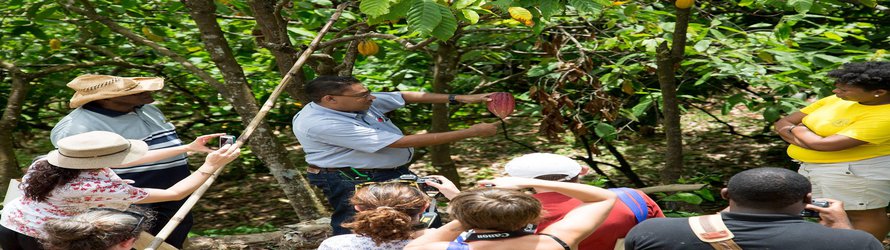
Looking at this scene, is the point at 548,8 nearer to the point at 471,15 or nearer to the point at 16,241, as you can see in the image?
the point at 471,15

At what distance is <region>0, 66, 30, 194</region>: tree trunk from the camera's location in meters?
6.61

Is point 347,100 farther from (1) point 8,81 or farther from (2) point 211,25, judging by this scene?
(1) point 8,81

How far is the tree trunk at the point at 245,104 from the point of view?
18.6ft

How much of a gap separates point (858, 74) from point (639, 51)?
2587 mm

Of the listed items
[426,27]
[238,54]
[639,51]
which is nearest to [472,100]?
[426,27]

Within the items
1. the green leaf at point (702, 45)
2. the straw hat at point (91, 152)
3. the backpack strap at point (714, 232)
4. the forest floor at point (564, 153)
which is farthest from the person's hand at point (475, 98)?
the forest floor at point (564, 153)

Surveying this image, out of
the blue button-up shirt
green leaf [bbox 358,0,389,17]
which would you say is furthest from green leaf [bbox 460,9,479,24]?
the blue button-up shirt

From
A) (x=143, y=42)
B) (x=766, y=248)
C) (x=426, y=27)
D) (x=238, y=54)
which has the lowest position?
(x=238, y=54)

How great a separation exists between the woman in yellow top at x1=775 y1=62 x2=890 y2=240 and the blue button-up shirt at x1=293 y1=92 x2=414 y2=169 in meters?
2.02

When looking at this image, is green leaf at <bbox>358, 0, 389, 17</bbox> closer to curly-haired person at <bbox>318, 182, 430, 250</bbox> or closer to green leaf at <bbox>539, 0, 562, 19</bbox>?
green leaf at <bbox>539, 0, 562, 19</bbox>

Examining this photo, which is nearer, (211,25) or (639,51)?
(211,25)

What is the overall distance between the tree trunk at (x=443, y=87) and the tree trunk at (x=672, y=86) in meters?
1.44

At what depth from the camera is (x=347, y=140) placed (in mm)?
4598

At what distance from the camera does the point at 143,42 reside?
5.95 m
